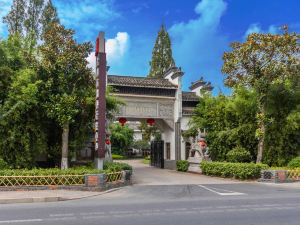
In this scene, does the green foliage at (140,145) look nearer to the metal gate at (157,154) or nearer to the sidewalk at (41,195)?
the metal gate at (157,154)

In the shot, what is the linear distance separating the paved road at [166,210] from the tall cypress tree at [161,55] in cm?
2789

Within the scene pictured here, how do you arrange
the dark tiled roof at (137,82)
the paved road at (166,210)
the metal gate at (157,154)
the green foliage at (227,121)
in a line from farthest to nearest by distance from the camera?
1. the metal gate at (157,154)
2. the dark tiled roof at (137,82)
3. the green foliage at (227,121)
4. the paved road at (166,210)

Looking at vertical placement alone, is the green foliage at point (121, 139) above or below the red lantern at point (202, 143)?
above

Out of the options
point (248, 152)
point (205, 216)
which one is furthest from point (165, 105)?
point (205, 216)

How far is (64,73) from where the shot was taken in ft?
61.4

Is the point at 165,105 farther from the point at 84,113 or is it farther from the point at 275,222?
the point at 275,222

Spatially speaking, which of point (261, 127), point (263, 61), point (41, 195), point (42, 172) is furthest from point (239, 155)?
point (41, 195)

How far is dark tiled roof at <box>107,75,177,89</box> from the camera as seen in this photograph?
27680mm

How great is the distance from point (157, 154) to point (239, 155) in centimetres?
1117

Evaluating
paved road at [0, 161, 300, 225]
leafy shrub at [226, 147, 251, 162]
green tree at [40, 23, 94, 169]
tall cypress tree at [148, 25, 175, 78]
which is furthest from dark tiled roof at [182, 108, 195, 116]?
paved road at [0, 161, 300, 225]

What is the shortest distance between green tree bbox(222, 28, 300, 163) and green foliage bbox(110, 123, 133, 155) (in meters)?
33.6

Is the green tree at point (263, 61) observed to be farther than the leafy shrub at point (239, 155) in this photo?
No

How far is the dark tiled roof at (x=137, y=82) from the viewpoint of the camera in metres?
27.7

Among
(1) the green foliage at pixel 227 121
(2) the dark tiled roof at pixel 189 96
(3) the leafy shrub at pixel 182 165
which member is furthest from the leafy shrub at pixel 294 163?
(2) the dark tiled roof at pixel 189 96
